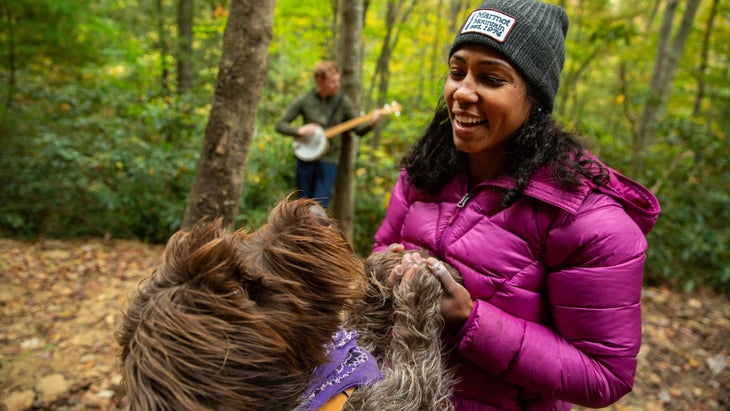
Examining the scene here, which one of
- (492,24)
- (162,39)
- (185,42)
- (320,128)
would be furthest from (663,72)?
(162,39)

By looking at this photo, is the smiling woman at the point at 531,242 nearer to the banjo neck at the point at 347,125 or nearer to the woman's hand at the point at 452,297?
the woman's hand at the point at 452,297

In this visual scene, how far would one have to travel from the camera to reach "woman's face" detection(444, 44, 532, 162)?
142cm

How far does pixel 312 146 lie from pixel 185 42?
6.39 metres

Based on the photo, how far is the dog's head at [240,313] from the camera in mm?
942

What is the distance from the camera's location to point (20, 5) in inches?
273

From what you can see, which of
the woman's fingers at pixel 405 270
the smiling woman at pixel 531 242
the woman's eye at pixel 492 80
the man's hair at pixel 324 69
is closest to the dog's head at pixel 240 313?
the woman's fingers at pixel 405 270

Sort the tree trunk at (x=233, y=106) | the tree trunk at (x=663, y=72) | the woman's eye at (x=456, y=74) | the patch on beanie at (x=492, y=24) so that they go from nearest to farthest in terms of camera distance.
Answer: the patch on beanie at (x=492, y=24)
the woman's eye at (x=456, y=74)
the tree trunk at (x=233, y=106)
the tree trunk at (x=663, y=72)

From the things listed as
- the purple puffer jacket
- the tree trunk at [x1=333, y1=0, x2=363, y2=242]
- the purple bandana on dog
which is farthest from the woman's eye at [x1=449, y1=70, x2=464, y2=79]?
the tree trunk at [x1=333, y1=0, x2=363, y2=242]

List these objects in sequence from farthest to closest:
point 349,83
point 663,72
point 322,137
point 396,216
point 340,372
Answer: point 663,72, point 322,137, point 349,83, point 396,216, point 340,372

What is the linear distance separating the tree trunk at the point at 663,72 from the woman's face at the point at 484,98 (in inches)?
278

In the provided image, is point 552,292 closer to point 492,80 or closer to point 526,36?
point 492,80

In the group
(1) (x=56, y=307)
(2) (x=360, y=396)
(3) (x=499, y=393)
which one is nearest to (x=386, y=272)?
(2) (x=360, y=396)

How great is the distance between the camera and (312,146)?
608cm

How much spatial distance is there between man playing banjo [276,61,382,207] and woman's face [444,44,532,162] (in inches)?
177
